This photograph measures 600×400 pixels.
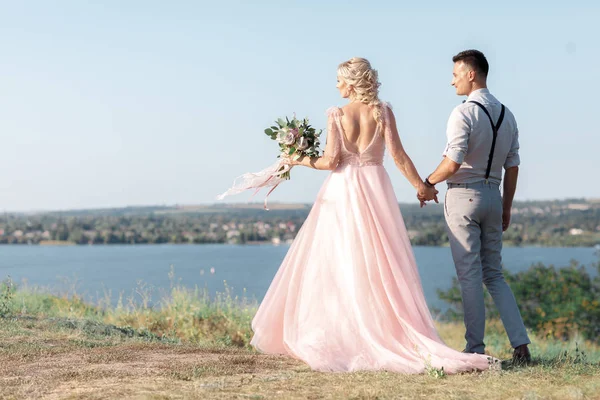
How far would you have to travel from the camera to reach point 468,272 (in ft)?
20.8

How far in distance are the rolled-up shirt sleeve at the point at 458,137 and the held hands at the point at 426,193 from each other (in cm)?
42

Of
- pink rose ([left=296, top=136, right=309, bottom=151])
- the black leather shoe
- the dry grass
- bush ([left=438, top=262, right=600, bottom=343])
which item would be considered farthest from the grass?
bush ([left=438, top=262, right=600, bottom=343])

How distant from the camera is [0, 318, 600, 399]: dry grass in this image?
529cm

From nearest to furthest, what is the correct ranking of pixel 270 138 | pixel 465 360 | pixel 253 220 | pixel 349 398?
1. pixel 349 398
2. pixel 465 360
3. pixel 270 138
4. pixel 253 220

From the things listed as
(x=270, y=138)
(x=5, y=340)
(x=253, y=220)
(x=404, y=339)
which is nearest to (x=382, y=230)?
(x=404, y=339)

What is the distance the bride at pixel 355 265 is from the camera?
6.22m

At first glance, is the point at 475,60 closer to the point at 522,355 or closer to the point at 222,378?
the point at 522,355

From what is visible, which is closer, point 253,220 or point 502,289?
point 502,289

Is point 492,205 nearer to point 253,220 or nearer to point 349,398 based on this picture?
point 349,398

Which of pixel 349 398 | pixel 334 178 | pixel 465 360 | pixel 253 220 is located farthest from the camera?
pixel 253 220

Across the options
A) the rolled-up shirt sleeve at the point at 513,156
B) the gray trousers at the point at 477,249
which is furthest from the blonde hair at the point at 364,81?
the rolled-up shirt sleeve at the point at 513,156

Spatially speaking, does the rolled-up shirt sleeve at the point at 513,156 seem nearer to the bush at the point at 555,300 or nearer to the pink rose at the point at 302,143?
the pink rose at the point at 302,143

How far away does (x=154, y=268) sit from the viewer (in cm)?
5281

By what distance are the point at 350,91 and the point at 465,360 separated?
247cm
